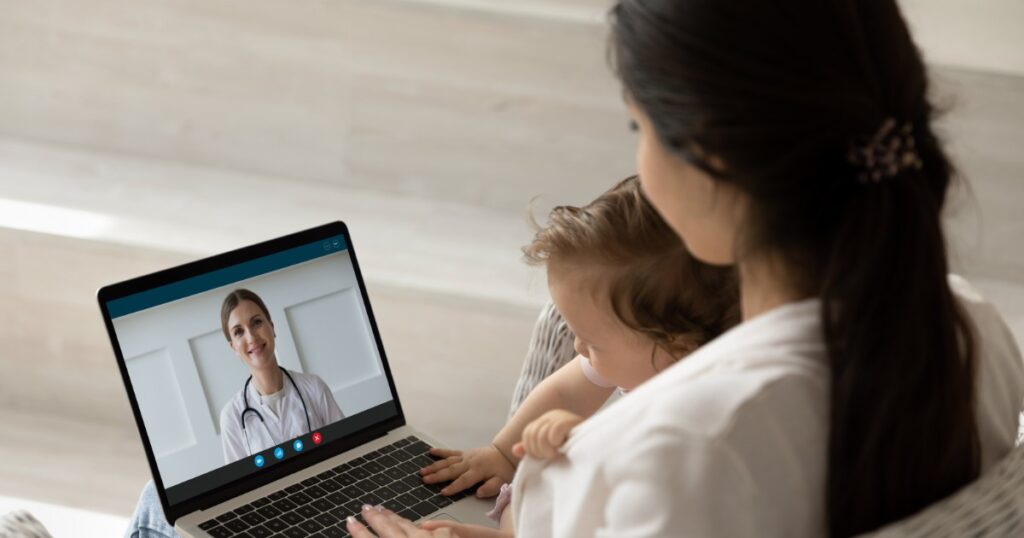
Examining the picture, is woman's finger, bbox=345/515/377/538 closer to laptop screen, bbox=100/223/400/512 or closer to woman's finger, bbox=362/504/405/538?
woman's finger, bbox=362/504/405/538

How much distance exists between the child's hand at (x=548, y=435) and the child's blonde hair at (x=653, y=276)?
0.36 metres

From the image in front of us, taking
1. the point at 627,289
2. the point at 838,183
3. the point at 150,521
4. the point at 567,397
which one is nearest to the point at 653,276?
the point at 627,289

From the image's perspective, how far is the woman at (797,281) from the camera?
0.69m

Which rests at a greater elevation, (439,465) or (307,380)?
(307,380)

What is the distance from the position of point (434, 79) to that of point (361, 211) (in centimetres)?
28

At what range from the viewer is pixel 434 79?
226 centimetres

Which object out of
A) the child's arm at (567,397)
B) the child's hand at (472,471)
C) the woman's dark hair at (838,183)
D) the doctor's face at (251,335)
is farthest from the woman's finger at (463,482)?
the woman's dark hair at (838,183)

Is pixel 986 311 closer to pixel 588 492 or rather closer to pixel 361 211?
pixel 588 492

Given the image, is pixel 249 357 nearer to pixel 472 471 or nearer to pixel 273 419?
pixel 273 419

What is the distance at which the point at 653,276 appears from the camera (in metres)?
1.18

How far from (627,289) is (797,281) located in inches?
17.3

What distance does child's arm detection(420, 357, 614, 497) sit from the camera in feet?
4.13

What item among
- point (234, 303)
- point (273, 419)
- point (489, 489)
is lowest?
point (489, 489)

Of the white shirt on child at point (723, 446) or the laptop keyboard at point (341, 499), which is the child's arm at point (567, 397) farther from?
the white shirt on child at point (723, 446)
